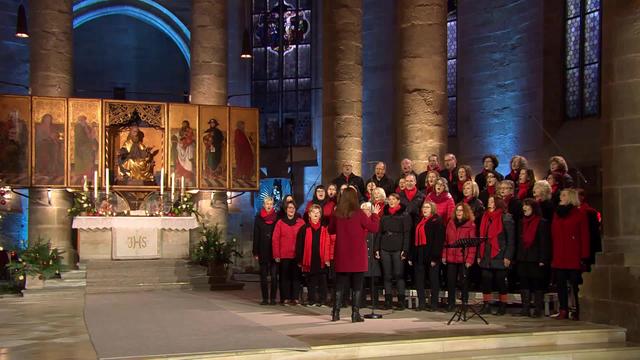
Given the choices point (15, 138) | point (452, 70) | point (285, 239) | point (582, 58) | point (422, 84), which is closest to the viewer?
point (285, 239)

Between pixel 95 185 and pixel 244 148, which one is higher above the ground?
pixel 244 148

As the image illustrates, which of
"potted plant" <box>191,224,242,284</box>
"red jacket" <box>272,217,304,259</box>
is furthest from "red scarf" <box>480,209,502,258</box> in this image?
"potted plant" <box>191,224,242,284</box>

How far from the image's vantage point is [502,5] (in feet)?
81.7

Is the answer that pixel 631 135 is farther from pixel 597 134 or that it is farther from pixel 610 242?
pixel 597 134

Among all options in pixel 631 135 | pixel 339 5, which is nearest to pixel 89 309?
pixel 631 135

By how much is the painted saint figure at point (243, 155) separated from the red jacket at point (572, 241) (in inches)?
452

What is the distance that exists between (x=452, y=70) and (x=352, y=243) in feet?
53.5

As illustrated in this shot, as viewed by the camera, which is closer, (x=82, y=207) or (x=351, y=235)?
(x=351, y=235)

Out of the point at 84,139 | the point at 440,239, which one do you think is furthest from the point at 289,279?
the point at 84,139

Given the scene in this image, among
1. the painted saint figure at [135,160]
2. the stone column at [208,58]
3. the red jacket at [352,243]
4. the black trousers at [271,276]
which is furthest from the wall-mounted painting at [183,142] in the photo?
the red jacket at [352,243]

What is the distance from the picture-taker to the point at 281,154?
103 feet

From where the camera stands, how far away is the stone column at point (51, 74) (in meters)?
22.3

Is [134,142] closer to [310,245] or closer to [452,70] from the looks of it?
[310,245]

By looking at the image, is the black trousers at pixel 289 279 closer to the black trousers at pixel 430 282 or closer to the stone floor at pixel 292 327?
the stone floor at pixel 292 327
